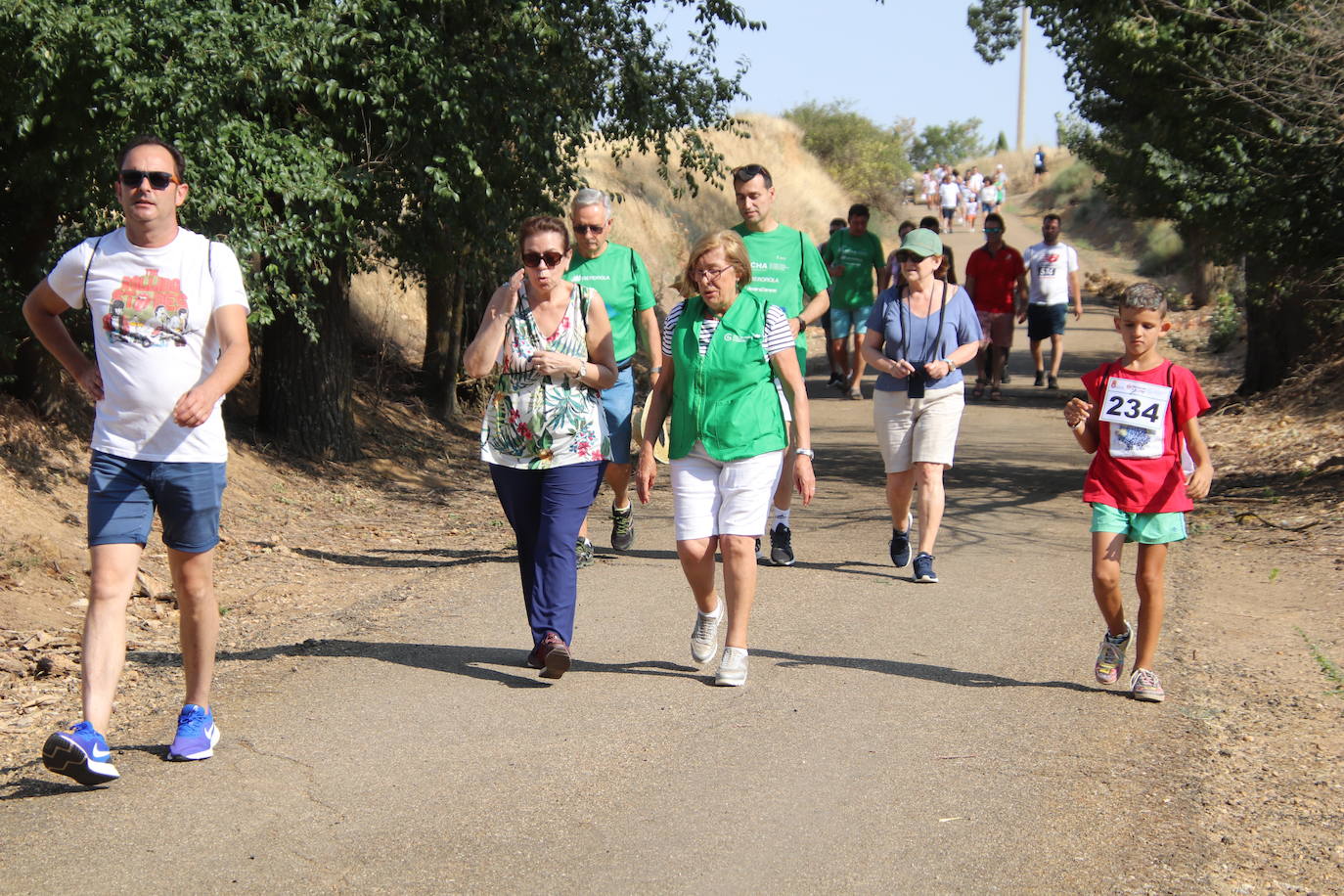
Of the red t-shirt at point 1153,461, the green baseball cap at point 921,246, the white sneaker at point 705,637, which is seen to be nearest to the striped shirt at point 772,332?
the white sneaker at point 705,637

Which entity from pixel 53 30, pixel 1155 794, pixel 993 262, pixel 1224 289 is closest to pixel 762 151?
pixel 1224 289

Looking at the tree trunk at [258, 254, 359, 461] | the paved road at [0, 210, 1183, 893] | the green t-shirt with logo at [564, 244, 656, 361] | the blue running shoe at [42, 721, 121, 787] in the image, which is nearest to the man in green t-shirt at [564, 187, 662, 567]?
the green t-shirt with logo at [564, 244, 656, 361]

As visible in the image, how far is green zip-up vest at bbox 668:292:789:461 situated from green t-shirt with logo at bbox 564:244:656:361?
184 centimetres

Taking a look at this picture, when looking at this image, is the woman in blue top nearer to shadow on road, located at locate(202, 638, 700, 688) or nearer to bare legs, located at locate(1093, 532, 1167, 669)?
bare legs, located at locate(1093, 532, 1167, 669)

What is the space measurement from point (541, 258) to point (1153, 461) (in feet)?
8.49

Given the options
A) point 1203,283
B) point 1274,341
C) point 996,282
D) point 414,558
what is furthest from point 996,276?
point 1203,283

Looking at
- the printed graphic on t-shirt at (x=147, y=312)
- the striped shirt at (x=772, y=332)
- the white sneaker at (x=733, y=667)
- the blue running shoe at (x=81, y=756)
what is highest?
the printed graphic on t-shirt at (x=147, y=312)

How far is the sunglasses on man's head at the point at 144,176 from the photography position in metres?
4.58

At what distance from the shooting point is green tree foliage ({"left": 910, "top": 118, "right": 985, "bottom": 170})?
265 ft

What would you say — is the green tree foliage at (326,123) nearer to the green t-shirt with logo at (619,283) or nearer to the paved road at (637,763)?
the green t-shirt with logo at (619,283)

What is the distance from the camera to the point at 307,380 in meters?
11.9

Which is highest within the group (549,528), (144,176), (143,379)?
(144,176)

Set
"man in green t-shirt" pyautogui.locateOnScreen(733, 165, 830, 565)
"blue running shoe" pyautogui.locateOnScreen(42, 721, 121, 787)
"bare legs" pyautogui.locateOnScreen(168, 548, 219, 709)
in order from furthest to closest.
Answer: "man in green t-shirt" pyautogui.locateOnScreen(733, 165, 830, 565)
"bare legs" pyautogui.locateOnScreen(168, 548, 219, 709)
"blue running shoe" pyautogui.locateOnScreen(42, 721, 121, 787)

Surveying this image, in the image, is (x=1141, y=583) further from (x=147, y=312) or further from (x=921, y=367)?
(x=147, y=312)
